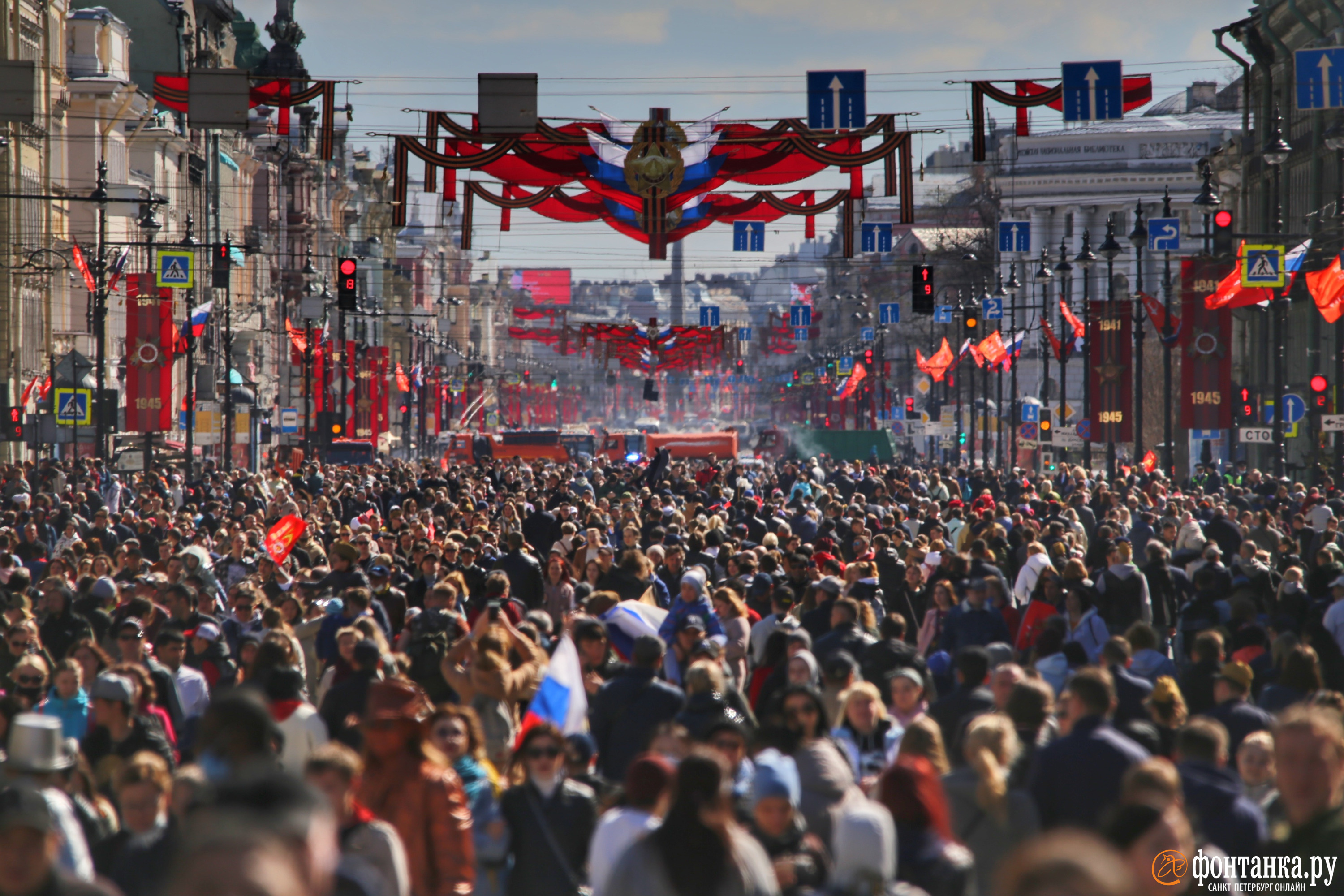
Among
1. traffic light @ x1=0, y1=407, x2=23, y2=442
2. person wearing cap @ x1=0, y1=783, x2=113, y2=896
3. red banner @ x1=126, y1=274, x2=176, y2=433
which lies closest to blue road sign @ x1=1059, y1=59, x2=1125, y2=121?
person wearing cap @ x1=0, y1=783, x2=113, y2=896

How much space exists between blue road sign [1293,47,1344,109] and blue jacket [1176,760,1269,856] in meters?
20.1

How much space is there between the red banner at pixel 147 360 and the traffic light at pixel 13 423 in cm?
340

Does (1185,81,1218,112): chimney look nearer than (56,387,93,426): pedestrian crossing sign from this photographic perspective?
No

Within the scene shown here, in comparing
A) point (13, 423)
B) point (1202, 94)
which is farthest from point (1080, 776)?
point (1202, 94)

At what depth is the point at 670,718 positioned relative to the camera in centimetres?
921

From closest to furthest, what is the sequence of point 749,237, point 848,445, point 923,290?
point 923,290
point 749,237
point 848,445

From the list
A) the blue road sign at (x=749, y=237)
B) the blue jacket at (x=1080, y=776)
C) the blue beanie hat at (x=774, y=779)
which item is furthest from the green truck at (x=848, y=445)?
the blue beanie hat at (x=774, y=779)

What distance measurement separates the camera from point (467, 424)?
11000 centimetres

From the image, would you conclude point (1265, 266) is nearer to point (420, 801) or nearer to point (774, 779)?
point (774, 779)

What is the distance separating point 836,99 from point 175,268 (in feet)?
64.8

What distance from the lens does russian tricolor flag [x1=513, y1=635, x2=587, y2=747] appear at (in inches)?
364

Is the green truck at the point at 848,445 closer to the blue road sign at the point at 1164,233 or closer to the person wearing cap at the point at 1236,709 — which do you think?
the blue road sign at the point at 1164,233

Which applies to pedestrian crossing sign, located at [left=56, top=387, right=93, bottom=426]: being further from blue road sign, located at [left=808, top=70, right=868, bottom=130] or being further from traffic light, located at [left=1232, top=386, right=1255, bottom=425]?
traffic light, located at [left=1232, top=386, right=1255, bottom=425]

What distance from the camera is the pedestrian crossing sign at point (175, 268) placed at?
39656mm
